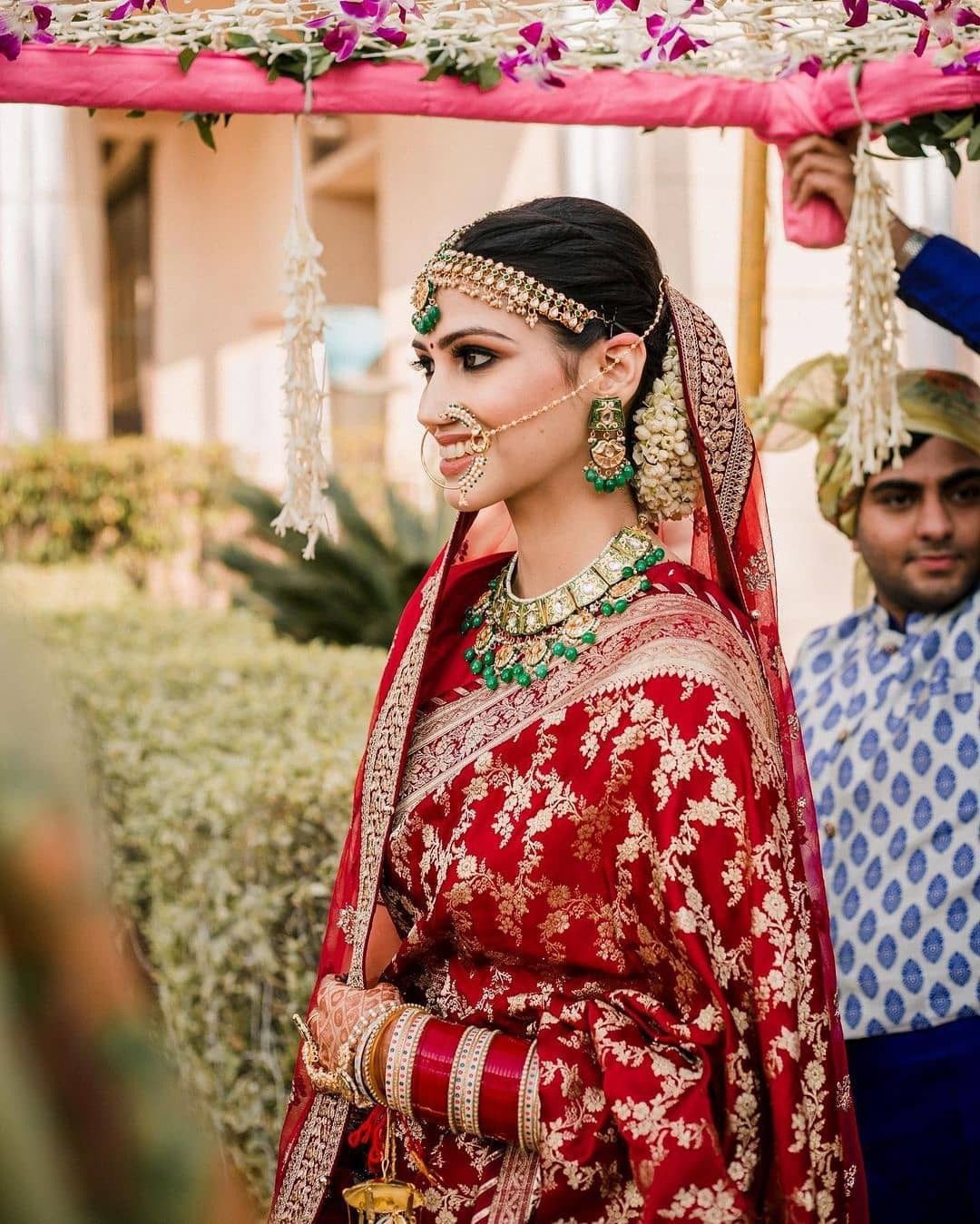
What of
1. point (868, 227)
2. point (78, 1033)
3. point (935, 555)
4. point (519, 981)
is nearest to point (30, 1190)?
point (78, 1033)

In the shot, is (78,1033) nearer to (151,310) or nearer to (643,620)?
(643,620)

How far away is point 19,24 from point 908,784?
7.08 ft

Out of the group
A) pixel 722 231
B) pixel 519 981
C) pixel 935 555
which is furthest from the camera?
pixel 722 231

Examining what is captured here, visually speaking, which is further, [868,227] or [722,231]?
[722,231]

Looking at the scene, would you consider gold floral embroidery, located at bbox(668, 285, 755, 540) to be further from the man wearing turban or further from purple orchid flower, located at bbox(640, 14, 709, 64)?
the man wearing turban

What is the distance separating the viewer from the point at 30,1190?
899 millimetres

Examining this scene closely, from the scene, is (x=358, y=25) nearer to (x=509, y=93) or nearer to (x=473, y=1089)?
(x=509, y=93)

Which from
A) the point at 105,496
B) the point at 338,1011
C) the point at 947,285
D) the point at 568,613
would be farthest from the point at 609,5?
the point at 105,496

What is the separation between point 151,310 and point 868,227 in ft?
50.9

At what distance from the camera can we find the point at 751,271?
3.18m

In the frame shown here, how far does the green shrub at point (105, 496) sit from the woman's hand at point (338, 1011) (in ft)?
32.3

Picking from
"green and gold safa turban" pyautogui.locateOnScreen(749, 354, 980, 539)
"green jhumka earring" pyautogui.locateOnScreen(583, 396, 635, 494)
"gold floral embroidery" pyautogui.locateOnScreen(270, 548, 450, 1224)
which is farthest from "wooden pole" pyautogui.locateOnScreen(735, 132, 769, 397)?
"gold floral embroidery" pyautogui.locateOnScreen(270, 548, 450, 1224)

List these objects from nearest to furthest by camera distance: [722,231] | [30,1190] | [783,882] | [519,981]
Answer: [30,1190], [783,882], [519,981], [722,231]

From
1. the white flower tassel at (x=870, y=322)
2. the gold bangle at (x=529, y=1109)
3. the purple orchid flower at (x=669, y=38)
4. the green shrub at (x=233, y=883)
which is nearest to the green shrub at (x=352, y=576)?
the green shrub at (x=233, y=883)
